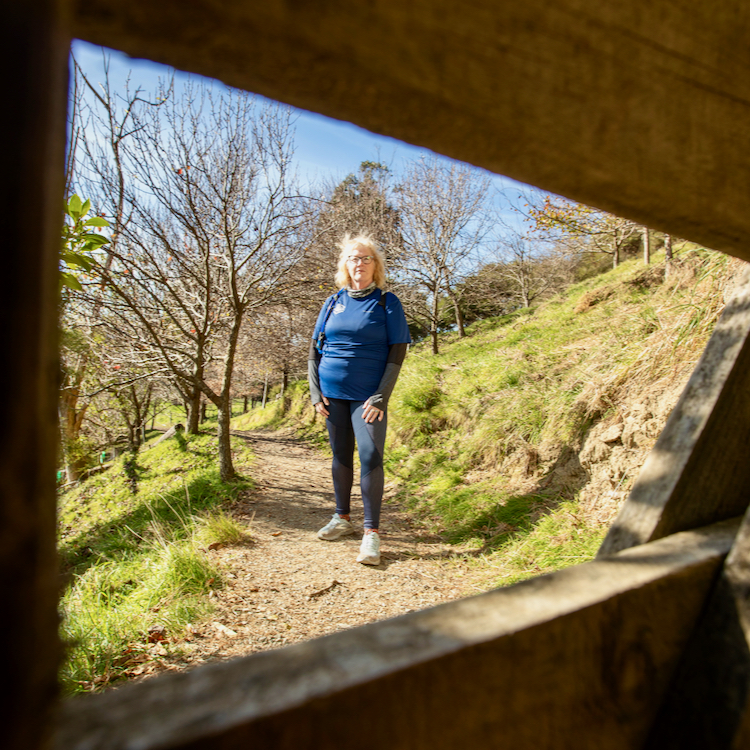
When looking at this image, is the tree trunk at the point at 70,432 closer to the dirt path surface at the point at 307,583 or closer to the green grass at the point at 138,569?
the green grass at the point at 138,569

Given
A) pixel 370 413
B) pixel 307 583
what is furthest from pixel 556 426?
pixel 307 583

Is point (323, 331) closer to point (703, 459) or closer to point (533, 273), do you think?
point (703, 459)

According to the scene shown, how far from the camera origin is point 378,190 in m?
14.6

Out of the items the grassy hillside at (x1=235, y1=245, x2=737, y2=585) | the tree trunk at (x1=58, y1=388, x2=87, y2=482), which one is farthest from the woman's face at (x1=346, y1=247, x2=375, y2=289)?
the tree trunk at (x1=58, y1=388, x2=87, y2=482)

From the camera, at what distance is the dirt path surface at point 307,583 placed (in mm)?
2701

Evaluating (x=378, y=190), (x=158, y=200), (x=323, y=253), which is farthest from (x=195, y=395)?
(x=378, y=190)

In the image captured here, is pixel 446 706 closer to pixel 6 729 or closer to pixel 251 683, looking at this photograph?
pixel 251 683

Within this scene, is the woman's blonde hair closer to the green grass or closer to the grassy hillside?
the grassy hillside

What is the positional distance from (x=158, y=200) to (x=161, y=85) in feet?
4.10

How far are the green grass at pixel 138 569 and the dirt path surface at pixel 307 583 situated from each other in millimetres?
176

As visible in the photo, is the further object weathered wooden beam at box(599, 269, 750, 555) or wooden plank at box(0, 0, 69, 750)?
weathered wooden beam at box(599, 269, 750, 555)

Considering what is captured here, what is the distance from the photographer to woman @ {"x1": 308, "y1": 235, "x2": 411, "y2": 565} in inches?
143

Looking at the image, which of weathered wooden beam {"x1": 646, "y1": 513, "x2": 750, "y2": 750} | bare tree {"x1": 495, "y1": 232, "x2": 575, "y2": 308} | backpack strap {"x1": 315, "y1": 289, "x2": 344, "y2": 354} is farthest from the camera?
bare tree {"x1": 495, "y1": 232, "x2": 575, "y2": 308}

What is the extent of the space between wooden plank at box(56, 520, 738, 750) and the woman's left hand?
110 inches
